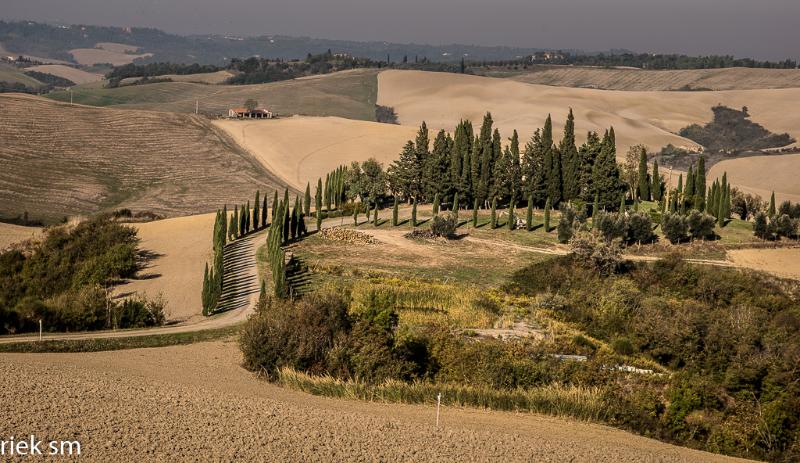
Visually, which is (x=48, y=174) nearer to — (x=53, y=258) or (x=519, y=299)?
(x=53, y=258)

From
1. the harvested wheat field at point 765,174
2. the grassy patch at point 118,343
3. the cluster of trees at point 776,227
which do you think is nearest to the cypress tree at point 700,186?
the cluster of trees at point 776,227

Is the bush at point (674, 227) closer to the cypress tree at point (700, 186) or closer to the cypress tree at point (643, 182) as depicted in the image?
the cypress tree at point (700, 186)

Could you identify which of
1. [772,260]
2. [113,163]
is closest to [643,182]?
[772,260]

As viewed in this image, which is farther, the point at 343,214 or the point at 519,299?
the point at 343,214

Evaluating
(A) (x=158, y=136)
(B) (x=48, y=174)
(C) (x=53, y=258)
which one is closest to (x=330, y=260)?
(C) (x=53, y=258)

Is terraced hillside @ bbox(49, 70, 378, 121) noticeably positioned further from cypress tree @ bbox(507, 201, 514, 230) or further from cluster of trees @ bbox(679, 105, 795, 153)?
cypress tree @ bbox(507, 201, 514, 230)
